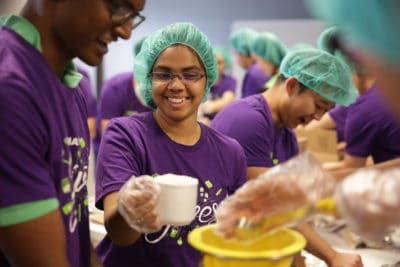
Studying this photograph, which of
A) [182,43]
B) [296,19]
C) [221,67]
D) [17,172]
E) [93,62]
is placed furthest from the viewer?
[296,19]

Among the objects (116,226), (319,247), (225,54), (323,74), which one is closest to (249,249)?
(116,226)

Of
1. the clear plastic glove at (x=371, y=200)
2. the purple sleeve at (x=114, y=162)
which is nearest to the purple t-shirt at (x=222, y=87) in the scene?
the purple sleeve at (x=114, y=162)

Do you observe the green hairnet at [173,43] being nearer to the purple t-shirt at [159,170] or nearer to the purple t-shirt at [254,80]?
the purple t-shirt at [159,170]

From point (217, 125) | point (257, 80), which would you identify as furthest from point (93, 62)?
point (257, 80)

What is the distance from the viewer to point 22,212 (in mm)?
954

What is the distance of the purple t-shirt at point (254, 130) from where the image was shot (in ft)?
6.32

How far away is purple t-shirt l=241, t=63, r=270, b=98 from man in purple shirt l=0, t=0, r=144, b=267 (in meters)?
3.33

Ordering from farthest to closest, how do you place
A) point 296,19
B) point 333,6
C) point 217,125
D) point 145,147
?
point 296,19, point 217,125, point 145,147, point 333,6

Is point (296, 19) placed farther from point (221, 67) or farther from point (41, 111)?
point (41, 111)

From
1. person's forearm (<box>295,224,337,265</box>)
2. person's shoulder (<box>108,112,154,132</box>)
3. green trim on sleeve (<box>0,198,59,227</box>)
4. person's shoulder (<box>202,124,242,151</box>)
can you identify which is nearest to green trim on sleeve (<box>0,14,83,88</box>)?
green trim on sleeve (<box>0,198,59,227</box>)

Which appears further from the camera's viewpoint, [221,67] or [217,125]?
[221,67]

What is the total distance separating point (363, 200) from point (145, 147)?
32.0 inches

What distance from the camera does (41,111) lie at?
3.28 ft

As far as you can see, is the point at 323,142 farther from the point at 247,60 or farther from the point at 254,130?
the point at 247,60
